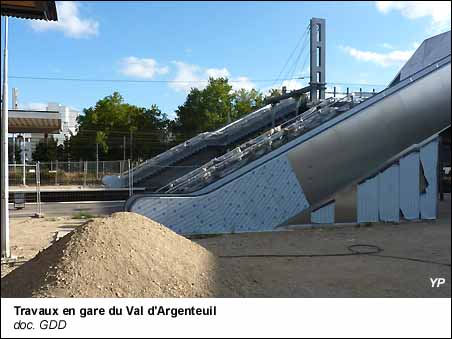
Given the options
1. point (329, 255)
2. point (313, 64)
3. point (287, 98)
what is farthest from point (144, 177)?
point (329, 255)

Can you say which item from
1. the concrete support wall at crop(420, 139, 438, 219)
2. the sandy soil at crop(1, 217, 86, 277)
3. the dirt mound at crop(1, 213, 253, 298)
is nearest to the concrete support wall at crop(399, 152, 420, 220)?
the concrete support wall at crop(420, 139, 438, 219)

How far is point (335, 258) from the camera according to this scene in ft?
23.0

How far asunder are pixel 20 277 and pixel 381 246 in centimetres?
683

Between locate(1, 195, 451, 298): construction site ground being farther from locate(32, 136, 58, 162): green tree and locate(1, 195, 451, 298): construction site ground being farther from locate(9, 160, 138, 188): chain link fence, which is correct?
locate(32, 136, 58, 162): green tree

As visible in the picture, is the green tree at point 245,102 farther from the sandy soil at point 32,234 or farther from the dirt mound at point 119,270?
the dirt mound at point 119,270

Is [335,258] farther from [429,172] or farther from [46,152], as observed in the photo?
[46,152]

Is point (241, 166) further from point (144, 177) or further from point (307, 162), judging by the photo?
point (144, 177)

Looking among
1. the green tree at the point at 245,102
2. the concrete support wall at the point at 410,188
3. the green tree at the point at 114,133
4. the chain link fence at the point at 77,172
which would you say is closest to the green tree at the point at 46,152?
the green tree at the point at 114,133

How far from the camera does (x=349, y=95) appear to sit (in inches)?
522

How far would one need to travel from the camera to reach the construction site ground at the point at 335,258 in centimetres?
529

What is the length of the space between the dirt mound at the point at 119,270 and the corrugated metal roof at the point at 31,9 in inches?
115

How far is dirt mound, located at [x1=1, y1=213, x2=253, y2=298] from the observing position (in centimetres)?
457

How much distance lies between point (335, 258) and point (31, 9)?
20.5ft

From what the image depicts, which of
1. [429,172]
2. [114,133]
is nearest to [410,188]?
[429,172]
